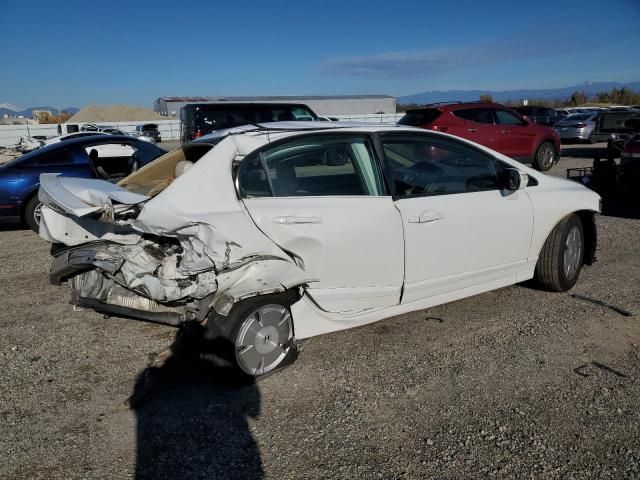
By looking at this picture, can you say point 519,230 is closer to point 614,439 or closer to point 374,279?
point 374,279

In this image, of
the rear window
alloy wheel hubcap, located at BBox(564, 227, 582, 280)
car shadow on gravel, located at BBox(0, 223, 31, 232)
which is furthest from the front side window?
the rear window

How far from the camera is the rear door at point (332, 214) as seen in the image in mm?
3443

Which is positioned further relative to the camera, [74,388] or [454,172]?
[454,172]

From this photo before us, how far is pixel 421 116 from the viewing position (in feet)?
44.3

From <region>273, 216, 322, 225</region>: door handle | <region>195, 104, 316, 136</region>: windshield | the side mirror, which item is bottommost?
<region>273, 216, 322, 225</region>: door handle

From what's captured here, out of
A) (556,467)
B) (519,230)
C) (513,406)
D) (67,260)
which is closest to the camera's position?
(556,467)

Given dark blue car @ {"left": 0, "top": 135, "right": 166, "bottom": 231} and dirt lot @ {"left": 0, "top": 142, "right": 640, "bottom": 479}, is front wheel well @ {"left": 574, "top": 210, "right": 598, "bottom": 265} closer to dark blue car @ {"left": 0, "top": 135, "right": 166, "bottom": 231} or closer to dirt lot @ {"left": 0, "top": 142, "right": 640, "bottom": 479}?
dirt lot @ {"left": 0, "top": 142, "right": 640, "bottom": 479}

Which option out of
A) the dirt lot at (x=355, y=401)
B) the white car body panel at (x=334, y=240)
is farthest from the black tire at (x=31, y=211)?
the white car body panel at (x=334, y=240)

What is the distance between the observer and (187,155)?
4.60 meters

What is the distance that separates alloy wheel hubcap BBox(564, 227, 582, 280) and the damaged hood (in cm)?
361

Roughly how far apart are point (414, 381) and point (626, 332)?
1830 millimetres

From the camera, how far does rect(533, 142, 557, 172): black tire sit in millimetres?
14498

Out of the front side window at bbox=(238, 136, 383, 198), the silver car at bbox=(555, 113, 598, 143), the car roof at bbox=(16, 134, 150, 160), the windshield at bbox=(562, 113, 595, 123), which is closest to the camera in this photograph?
the front side window at bbox=(238, 136, 383, 198)

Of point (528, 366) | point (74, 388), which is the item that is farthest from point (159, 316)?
point (528, 366)
